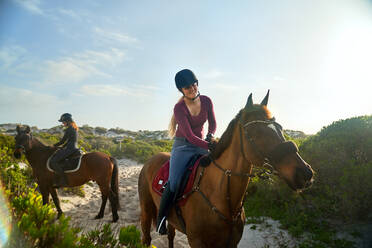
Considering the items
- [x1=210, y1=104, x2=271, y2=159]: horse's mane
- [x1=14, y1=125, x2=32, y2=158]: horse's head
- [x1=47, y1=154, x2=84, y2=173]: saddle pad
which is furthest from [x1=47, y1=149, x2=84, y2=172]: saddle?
[x1=210, y1=104, x2=271, y2=159]: horse's mane

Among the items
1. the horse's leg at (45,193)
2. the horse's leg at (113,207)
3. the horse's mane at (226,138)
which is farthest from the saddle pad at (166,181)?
the horse's leg at (45,193)

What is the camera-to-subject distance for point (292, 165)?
1.84 m

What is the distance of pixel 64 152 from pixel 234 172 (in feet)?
19.7

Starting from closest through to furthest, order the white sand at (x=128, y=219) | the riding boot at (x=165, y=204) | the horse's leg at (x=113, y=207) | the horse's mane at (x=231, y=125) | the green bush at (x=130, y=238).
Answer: the green bush at (x=130, y=238) < the horse's mane at (x=231, y=125) < the riding boot at (x=165, y=204) < the white sand at (x=128, y=219) < the horse's leg at (x=113, y=207)

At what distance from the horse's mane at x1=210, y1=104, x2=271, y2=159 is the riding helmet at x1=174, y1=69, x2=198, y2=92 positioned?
0.89 metres

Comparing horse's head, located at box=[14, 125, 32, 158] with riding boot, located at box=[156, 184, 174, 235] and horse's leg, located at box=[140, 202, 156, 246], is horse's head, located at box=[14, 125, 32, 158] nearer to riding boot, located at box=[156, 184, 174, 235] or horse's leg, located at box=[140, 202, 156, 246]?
horse's leg, located at box=[140, 202, 156, 246]

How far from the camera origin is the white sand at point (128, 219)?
4.77 metres

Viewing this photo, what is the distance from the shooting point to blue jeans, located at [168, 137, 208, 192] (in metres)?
2.90

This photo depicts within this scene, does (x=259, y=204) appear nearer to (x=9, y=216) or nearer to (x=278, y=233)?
(x=278, y=233)

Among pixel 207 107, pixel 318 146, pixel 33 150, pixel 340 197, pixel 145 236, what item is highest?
pixel 207 107

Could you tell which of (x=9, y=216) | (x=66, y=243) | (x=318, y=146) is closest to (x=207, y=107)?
(x=66, y=243)

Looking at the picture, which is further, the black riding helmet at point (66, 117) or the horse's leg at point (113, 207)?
the black riding helmet at point (66, 117)

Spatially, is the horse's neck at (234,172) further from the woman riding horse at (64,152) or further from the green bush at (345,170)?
the woman riding horse at (64,152)

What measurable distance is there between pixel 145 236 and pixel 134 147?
16706 millimetres
